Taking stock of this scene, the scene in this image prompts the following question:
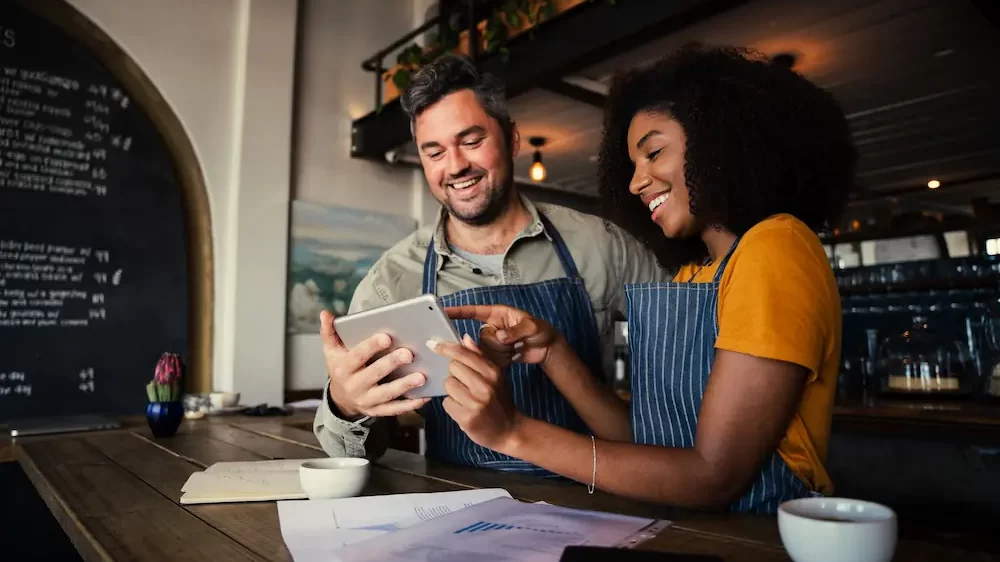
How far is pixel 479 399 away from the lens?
0.98 metres

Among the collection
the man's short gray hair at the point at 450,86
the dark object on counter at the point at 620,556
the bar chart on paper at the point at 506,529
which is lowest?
the bar chart on paper at the point at 506,529

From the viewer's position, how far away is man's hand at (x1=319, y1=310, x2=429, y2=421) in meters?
1.10

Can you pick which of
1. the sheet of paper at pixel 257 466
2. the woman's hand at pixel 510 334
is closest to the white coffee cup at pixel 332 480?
the sheet of paper at pixel 257 466

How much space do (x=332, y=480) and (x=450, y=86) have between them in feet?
3.31

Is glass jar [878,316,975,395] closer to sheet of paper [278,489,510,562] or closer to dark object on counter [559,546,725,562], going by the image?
sheet of paper [278,489,510,562]

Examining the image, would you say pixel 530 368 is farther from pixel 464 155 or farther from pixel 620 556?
pixel 620 556

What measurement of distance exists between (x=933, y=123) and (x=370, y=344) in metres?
4.81

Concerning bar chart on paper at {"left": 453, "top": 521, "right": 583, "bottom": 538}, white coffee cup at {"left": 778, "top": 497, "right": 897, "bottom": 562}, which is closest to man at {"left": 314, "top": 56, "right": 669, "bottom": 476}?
bar chart on paper at {"left": 453, "top": 521, "right": 583, "bottom": 538}

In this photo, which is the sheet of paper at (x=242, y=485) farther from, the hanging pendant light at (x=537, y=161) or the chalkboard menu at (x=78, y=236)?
the hanging pendant light at (x=537, y=161)

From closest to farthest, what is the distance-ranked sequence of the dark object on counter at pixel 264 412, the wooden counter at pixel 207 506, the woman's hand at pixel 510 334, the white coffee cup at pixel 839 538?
the white coffee cup at pixel 839 538 < the wooden counter at pixel 207 506 < the woman's hand at pixel 510 334 < the dark object on counter at pixel 264 412

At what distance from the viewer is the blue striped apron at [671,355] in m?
1.09

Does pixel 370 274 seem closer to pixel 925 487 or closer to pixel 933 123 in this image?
pixel 925 487

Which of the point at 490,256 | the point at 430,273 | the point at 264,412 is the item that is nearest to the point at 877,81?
the point at 490,256

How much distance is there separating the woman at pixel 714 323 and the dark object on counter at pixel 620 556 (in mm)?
248
